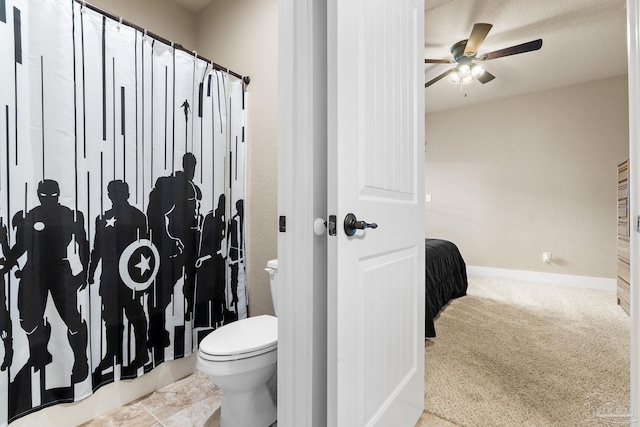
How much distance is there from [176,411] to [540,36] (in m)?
4.11

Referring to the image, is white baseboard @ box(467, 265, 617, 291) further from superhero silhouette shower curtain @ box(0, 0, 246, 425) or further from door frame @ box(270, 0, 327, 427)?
door frame @ box(270, 0, 327, 427)

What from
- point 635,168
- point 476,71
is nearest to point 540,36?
point 476,71

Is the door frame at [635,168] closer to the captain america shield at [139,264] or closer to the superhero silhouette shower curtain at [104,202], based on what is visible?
the superhero silhouette shower curtain at [104,202]

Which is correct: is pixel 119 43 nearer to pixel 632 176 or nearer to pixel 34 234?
pixel 34 234

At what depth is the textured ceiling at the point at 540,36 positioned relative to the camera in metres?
2.51

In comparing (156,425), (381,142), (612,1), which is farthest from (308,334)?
(612,1)

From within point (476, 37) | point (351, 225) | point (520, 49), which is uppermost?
point (476, 37)

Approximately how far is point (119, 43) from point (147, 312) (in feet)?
4.56

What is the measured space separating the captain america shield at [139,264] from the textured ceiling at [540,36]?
272 cm

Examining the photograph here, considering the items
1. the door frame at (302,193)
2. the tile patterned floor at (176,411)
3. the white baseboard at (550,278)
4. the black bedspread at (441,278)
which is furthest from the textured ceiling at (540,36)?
the tile patterned floor at (176,411)

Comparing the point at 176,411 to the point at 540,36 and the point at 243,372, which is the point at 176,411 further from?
the point at 540,36

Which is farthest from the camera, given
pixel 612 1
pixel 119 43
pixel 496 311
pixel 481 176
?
pixel 481 176

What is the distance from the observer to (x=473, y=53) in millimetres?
2756

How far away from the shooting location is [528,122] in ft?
14.2
